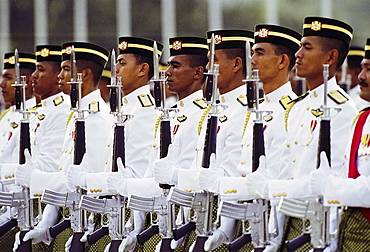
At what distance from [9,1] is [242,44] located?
13072 millimetres

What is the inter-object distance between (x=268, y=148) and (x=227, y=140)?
1.44 feet

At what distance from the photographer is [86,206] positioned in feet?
25.5

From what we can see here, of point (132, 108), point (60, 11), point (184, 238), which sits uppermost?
point (60, 11)

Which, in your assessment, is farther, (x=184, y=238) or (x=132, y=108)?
(x=132, y=108)

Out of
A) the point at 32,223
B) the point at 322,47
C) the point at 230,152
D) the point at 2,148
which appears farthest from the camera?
the point at 2,148

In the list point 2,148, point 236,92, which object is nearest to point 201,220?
point 236,92

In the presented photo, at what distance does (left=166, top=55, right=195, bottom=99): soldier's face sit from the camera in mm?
7895

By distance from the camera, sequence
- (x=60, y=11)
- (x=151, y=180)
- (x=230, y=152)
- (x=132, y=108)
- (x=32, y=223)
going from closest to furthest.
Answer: (x=230, y=152)
(x=151, y=180)
(x=132, y=108)
(x=32, y=223)
(x=60, y=11)

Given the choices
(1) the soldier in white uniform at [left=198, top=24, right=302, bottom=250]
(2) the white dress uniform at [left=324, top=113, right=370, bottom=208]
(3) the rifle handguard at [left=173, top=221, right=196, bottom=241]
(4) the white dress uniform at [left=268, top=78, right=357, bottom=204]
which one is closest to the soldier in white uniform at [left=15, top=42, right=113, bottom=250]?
(3) the rifle handguard at [left=173, top=221, right=196, bottom=241]

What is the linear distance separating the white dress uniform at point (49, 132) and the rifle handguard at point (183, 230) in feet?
6.53

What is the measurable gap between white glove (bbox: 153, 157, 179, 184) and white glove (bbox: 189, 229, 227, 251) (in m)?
0.54

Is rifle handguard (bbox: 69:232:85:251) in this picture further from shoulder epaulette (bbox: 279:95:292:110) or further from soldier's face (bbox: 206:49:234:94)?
shoulder epaulette (bbox: 279:95:292:110)

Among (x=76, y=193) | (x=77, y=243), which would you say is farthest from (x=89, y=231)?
(x=76, y=193)

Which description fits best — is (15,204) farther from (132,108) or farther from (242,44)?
(242,44)
